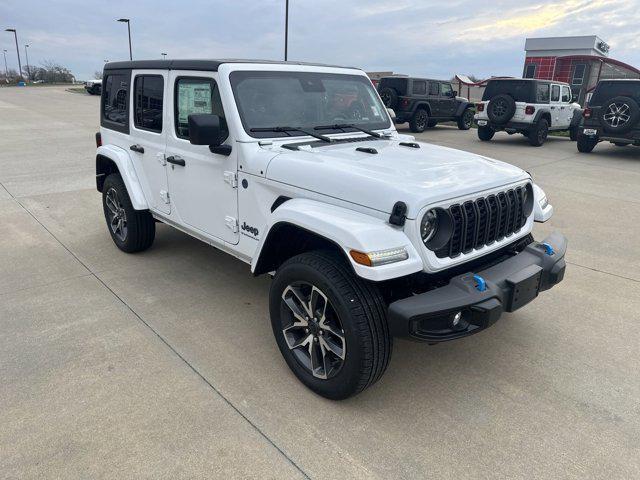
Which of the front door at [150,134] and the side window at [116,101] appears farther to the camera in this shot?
the side window at [116,101]

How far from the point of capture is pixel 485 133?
15.0 meters

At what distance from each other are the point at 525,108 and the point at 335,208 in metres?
12.9

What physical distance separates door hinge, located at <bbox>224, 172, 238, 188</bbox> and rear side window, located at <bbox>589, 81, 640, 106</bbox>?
1144 cm

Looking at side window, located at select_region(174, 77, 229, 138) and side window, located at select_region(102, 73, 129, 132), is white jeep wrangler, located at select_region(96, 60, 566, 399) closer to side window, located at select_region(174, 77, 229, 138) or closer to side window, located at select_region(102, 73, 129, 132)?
side window, located at select_region(174, 77, 229, 138)

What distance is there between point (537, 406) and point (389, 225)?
1.43 metres

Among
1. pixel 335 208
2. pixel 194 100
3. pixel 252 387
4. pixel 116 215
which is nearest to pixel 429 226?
pixel 335 208

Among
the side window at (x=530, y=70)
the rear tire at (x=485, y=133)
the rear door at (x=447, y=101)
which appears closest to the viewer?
the rear tire at (x=485, y=133)

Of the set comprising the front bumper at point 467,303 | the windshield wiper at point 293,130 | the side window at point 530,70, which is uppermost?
the side window at point 530,70

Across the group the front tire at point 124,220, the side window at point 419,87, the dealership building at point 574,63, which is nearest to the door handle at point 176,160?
the front tire at point 124,220

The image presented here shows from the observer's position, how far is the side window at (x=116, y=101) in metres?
4.66

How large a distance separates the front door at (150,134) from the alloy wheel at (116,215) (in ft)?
1.83

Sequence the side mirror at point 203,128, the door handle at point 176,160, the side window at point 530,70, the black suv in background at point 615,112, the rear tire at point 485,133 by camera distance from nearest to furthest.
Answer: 1. the side mirror at point 203,128
2. the door handle at point 176,160
3. the black suv in background at point 615,112
4. the rear tire at point 485,133
5. the side window at point 530,70

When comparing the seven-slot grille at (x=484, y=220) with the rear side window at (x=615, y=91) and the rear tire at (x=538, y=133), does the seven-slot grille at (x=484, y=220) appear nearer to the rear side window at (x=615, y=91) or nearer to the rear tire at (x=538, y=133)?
the rear side window at (x=615, y=91)

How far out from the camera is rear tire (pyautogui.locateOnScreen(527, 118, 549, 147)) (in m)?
13.7
